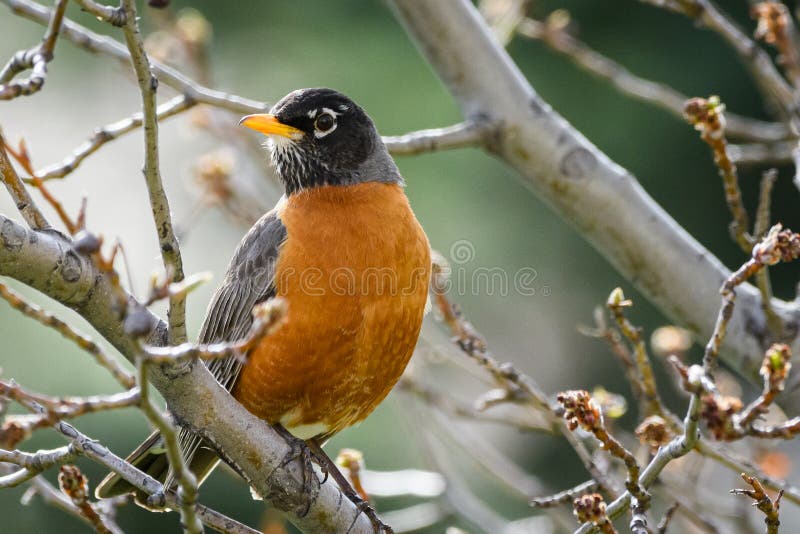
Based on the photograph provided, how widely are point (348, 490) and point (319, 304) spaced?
819mm

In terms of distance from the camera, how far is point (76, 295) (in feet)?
7.05

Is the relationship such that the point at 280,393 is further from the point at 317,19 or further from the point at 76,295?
the point at 317,19

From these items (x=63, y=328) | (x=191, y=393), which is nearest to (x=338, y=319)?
(x=191, y=393)

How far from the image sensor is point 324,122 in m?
4.03

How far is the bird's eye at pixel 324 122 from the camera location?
4.00m

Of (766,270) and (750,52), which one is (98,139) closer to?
(766,270)

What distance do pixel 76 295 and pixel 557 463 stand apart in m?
5.53

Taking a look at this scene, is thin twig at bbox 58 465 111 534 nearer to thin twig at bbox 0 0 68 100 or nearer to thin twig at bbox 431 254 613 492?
thin twig at bbox 0 0 68 100

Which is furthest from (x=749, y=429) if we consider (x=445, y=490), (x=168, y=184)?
(x=168, y=184)

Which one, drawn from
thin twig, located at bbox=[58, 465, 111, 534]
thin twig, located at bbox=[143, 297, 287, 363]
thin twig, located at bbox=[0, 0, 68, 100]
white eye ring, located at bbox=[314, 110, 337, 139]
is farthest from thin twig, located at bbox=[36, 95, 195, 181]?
thin twig, located at bbox=[143, 297, 287, 363]

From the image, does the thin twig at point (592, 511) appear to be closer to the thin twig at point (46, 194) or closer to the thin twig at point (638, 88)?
the thin twig at point (46, 194)

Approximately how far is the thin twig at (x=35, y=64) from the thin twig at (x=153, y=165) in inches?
5.6

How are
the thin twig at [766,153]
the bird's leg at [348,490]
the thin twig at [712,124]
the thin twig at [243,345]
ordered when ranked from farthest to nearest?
the thin twig at [766,153]
the bird's leg at [348,490]
the thin twig at [712,124]
the thin twig at [243,345]

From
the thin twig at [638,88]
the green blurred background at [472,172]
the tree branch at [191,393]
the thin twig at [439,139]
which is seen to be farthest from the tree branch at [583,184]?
the green blurred background at [472,172]
